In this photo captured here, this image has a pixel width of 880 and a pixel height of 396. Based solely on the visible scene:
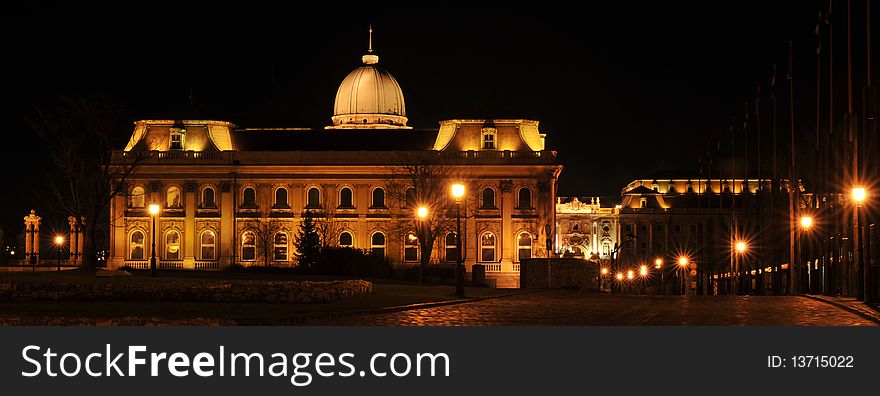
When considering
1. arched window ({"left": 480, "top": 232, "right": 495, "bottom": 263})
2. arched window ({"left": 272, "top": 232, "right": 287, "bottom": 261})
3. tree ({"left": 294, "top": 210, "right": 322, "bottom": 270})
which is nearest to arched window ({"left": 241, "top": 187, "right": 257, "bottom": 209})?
arched window ({"left": 272, "top": 232, "right": 287, "bottom": 261})

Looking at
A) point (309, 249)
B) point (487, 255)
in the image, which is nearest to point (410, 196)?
point (487, 255)

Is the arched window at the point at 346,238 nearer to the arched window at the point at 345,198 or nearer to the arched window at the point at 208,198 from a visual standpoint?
the arched window at the point at 345,198

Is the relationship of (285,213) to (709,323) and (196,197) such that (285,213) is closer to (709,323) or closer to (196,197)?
(196,197)

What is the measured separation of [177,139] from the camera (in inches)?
5084

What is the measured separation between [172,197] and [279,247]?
10.5 m

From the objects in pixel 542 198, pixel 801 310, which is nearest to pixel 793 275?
pixel 801 310

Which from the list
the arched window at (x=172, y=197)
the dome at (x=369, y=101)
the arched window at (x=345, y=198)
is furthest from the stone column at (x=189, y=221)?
the dome at (x=369, y=101)

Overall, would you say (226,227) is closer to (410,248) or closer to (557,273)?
(410,248)

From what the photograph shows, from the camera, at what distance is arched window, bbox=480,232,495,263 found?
123 metres

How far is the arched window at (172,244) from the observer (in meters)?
125

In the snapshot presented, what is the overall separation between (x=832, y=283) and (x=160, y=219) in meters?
82.0

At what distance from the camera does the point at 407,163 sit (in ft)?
380

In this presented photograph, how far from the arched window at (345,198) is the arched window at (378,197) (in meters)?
1.86

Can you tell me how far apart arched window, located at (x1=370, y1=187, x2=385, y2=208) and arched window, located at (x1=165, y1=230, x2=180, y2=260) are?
1591 cm
